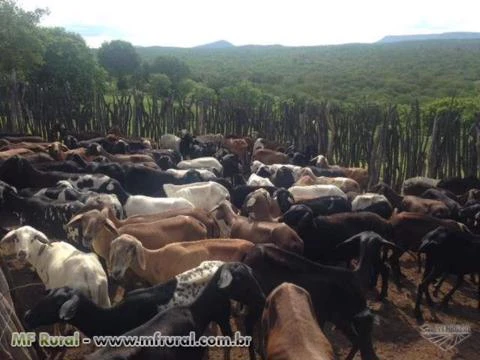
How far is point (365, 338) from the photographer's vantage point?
548cm

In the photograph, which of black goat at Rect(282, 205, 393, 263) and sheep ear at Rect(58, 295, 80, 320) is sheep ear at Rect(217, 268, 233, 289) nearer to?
sheep ear at Rect(58, 295, 80, 320)

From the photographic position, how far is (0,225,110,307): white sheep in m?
5.70

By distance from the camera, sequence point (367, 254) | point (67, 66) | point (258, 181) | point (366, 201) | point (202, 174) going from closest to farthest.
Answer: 1. point (367, 254)
2. point (366, 201)
3. point (202, 174)
4. point (258, 181)
5. point (67, 66)

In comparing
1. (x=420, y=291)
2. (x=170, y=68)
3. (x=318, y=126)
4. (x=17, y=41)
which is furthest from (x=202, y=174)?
(x=170, y=68)

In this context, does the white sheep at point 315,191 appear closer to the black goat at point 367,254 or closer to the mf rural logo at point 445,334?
the black goat at point 367,254

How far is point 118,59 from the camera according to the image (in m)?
56.2

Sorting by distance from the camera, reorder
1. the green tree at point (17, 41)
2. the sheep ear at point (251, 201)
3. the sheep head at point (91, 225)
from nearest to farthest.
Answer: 1. the sheep head at point (91, 225)
2. the sheep ear at point (251, 201)
3. the green tree at point (17, 41)

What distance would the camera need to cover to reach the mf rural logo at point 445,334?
6281 millimetres

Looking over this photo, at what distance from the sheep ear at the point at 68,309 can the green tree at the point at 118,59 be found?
53.5 metres

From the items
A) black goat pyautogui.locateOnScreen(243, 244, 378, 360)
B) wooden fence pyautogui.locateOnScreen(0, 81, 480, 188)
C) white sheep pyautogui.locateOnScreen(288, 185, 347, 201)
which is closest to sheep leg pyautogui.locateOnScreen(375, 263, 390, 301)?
black goat pyautogui.locateOnScreen(243, 244, 378, 360)

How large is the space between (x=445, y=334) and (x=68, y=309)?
4.75 metres

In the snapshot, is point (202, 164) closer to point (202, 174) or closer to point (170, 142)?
point (202, 174)

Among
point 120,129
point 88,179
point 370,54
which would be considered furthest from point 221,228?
point 370,54

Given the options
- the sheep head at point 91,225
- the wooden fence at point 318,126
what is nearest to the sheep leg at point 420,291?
the sheep head at point 91,225
